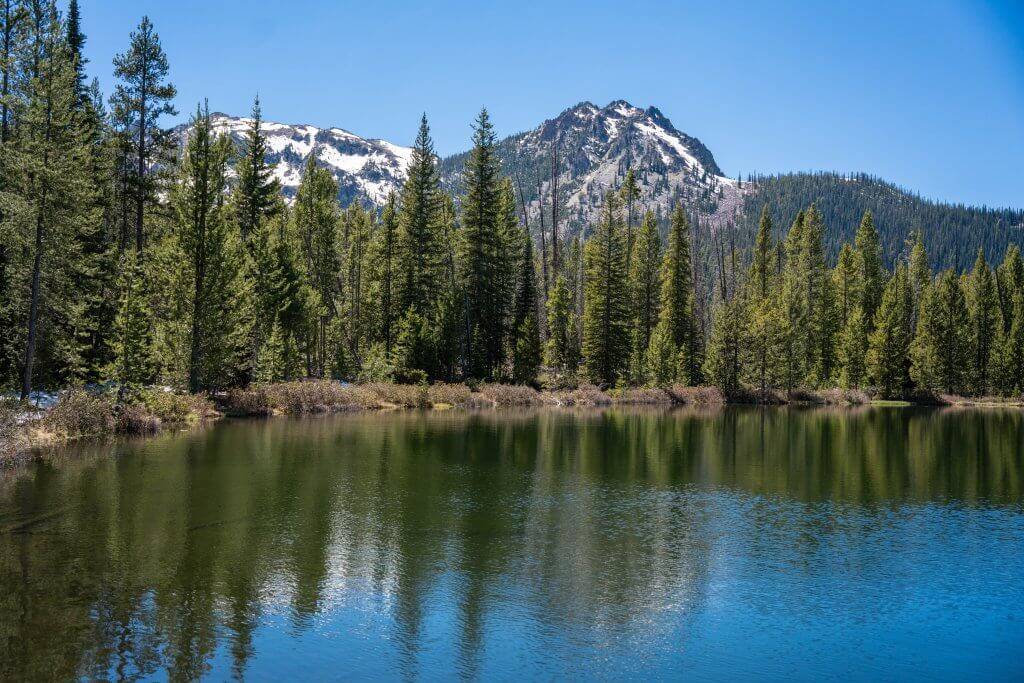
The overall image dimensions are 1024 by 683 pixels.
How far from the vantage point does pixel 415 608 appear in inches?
483

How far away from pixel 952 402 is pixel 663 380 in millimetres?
34092

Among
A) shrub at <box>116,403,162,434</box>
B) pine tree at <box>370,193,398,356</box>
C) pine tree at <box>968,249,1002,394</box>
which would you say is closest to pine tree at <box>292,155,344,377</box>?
pine tree at <box>370,193,398,356</box>

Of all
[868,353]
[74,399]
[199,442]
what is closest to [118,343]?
[74,399]

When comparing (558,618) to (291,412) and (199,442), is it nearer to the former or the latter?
(199,442)

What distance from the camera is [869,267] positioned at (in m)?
88.3

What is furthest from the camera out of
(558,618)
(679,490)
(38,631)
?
(679,490)

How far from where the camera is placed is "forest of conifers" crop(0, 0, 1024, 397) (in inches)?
1230

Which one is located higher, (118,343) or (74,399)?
(118,343)

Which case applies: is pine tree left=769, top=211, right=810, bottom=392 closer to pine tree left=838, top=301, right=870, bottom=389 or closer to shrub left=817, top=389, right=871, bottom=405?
shrub left=817, top=389, right=871, bottom=405

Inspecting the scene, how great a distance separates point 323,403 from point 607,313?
3098cm

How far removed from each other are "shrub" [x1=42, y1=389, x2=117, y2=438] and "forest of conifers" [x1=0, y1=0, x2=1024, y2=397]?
1.73 meters

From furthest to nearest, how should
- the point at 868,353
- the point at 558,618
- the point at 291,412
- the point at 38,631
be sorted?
the point at 868,353 < the point at 291,412 < the point at 558,618 < the point at 38,631

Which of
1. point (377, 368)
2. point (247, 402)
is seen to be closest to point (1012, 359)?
point (377, 368)

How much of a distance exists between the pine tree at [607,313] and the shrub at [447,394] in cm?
1680
